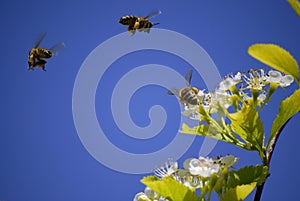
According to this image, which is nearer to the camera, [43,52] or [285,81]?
[285,81]

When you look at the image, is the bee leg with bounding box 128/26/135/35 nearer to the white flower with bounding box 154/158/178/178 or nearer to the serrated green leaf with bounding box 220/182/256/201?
the white flower with bounding box 154/158/178/178

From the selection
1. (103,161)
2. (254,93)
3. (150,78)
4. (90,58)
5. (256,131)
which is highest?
(90,58)

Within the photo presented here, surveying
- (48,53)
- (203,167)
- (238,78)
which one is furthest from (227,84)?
(48,53)

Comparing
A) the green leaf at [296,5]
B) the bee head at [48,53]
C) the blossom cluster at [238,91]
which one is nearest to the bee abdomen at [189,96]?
Answer: the blossom cluster at [238,91]

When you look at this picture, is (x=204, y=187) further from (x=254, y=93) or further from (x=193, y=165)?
(x=254, y=93)

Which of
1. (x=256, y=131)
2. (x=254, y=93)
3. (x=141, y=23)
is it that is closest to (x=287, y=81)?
(x=254, y=93)

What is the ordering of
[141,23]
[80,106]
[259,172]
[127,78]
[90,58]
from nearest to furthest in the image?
[259,172]
[141,23]
[80,106]
[127,78]
[90,58]

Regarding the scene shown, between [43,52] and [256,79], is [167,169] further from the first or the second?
[43,52]
